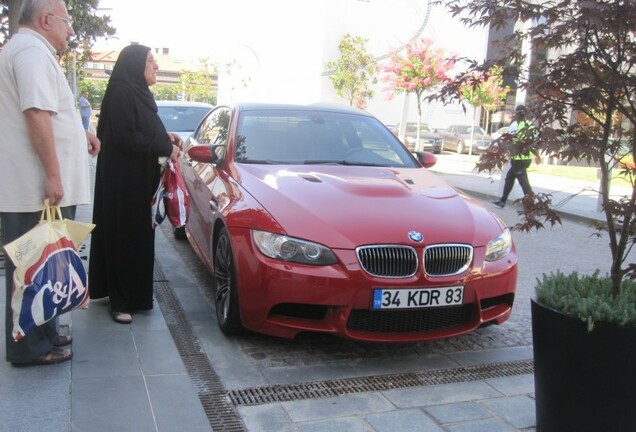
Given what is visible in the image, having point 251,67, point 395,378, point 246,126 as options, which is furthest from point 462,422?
point 251,67

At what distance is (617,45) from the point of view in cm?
274

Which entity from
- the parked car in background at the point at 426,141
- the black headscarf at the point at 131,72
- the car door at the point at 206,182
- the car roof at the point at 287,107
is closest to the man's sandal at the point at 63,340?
the car door at the point at 206,182

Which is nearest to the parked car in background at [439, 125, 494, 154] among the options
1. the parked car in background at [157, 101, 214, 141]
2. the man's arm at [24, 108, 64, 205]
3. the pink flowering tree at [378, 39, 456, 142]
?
the pink flowering tree at [378, 39, 456, 142]

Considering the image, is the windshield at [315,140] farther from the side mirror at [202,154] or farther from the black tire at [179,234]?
the black tire at [179,234]

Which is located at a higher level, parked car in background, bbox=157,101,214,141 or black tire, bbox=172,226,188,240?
parked car in background, bbox=157,101,214,141

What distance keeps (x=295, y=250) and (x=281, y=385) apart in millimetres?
767

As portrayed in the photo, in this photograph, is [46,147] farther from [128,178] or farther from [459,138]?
[459,138]

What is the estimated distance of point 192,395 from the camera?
3.22m

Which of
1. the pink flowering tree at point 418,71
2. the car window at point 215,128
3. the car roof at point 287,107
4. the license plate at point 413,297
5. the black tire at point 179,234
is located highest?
the pink flowering tree at point 418,71

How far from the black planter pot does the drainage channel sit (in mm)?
918

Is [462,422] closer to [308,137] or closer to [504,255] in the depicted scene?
[504,255]

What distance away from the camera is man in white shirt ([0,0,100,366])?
303 centimetres

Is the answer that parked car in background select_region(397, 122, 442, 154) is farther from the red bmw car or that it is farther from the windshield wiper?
the red bmw car

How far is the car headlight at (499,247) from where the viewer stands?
391 centimetres
